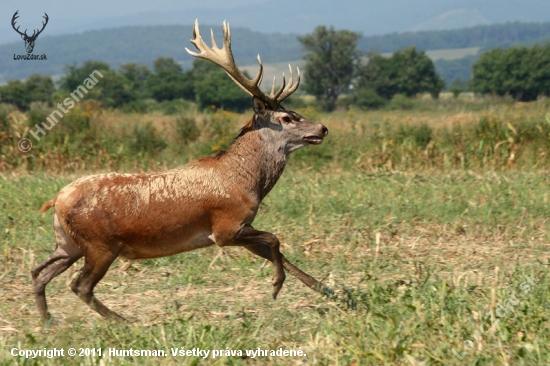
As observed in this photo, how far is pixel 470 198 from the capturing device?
1038 centimetres

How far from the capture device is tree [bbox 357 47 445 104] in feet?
241

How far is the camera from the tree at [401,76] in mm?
73562

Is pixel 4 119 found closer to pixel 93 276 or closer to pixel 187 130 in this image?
pixel 187 130

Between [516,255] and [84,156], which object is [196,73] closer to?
[84,156]

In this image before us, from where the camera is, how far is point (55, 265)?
6.46 meters

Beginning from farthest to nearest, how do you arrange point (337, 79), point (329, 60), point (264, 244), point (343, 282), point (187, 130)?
point (329, 60)
point (337, 79)
point (187, 130)
point (343, 282)
point (264, 244)

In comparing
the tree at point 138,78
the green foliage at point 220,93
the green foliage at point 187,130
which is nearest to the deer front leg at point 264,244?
the green foliage at point 187,130

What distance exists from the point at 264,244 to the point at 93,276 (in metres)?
1.44

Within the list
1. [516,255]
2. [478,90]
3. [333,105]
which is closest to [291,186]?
[516,255]

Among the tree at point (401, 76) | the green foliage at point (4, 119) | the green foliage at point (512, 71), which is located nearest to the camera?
the green foliage at point (4, 119)

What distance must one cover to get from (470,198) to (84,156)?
7688mm

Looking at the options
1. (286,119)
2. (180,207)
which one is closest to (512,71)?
(286,119)

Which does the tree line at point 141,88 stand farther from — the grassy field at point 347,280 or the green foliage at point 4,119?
the grassy field at point 347,280

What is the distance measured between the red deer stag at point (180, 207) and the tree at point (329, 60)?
213 feet
